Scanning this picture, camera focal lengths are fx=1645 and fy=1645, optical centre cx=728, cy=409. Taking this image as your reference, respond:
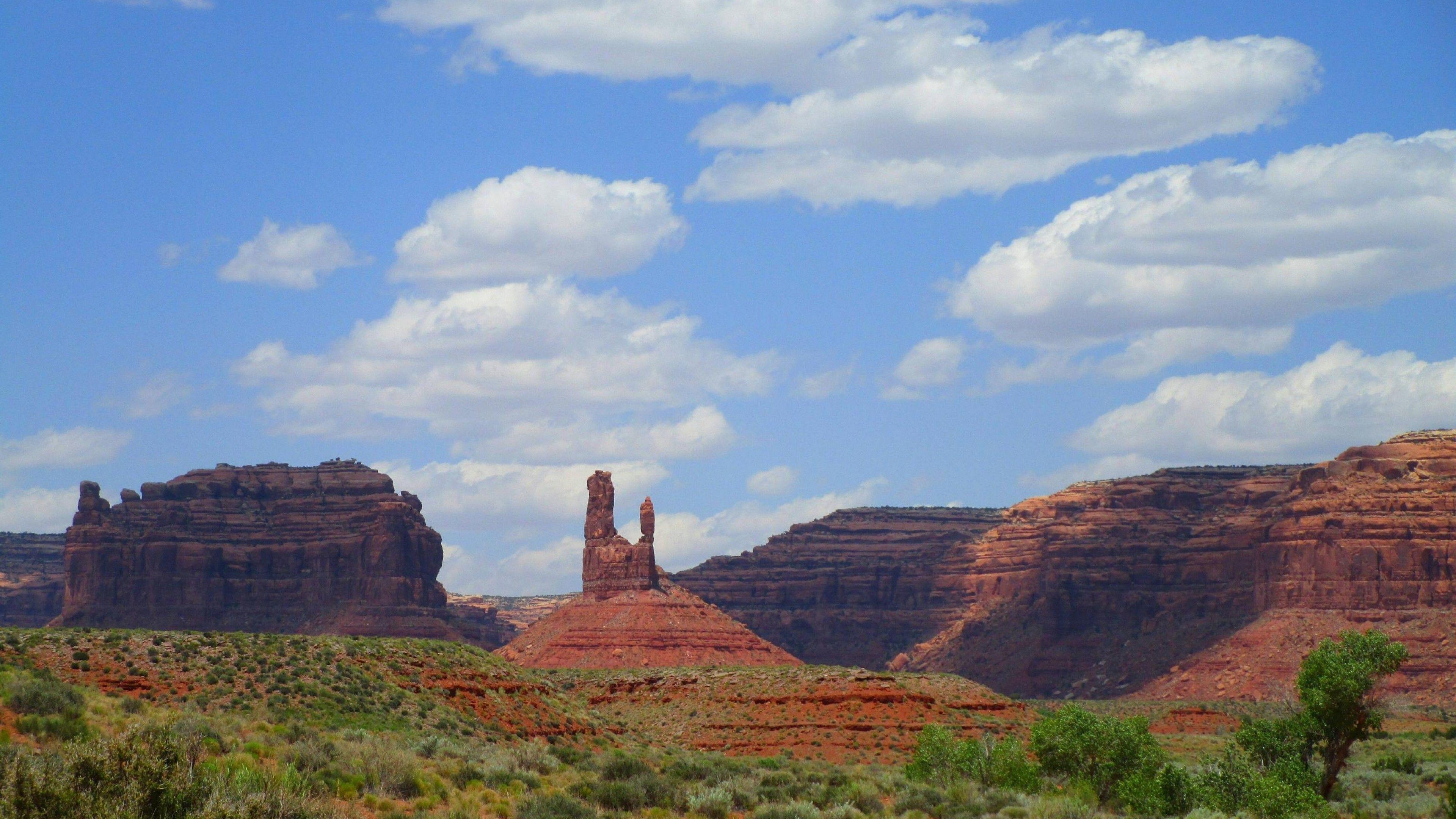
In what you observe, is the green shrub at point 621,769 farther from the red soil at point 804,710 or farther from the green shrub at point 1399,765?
the green shrub at point 1399,765

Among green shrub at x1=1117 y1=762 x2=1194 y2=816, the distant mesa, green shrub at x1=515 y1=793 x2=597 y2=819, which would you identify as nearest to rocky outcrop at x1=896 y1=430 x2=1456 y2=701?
the distant mesa

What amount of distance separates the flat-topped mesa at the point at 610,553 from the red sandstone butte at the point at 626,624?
8 cm

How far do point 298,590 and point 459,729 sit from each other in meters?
134

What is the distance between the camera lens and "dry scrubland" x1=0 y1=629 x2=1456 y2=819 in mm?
25828

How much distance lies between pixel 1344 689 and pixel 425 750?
25.5 metres

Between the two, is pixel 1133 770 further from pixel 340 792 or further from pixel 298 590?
pixel 298 590

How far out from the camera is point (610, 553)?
155500 mm

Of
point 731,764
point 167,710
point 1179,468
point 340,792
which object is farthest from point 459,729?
point 1179,468

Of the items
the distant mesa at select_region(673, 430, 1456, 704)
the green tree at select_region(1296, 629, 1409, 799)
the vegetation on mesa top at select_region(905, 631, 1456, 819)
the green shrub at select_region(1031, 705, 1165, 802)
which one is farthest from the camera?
the distant mesa at select_region(673, 430, 1456, 704)

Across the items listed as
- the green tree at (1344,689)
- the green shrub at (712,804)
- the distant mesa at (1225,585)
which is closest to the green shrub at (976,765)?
the green tree at (1344,689)

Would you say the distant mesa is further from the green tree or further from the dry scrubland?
the green tree

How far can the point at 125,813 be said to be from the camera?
24188mm

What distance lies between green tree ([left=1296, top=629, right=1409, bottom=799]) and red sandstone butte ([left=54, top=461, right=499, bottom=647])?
13089cm

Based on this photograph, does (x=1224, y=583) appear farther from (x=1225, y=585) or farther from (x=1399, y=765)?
(x=1399, y=765)
